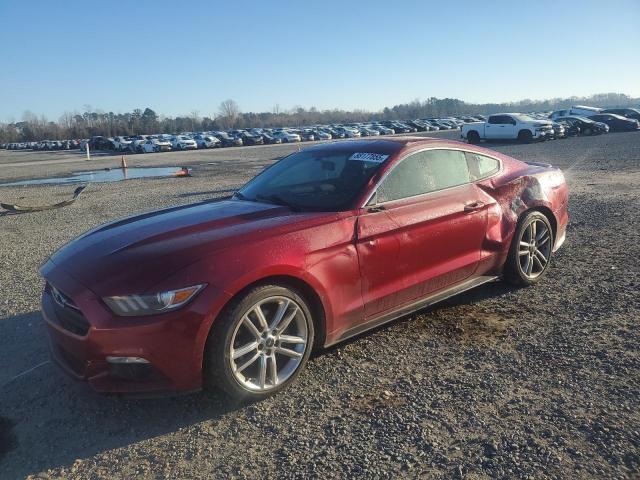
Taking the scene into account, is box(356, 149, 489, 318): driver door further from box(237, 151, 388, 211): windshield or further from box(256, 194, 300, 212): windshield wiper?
box(256, 194, 300, 212): windshield wiper

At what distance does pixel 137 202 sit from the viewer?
40.0 ft

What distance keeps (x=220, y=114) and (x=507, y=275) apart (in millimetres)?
165787

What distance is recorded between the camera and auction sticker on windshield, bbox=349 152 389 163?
4094 millimetres

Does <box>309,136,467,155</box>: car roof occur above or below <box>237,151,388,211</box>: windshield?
above

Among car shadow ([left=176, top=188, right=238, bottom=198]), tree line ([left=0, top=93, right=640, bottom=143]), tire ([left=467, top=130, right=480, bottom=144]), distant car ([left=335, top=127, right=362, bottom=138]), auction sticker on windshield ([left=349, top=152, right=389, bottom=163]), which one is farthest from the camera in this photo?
tree line ([left=0, top=93, right=640, bottom=143])

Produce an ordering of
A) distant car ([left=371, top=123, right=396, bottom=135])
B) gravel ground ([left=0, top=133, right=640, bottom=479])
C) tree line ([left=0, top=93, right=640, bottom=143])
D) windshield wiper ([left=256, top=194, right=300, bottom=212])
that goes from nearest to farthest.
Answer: gravel ground ([left=0, top=133, right=640, bottom=479]) < windshield wiper ([left=256, top=194, right=300, bottom=212]) < distant car ([left=371, top=123, right=396, bottom=135]) < tree line ([left=0, top=93, right=640, bottom=143])

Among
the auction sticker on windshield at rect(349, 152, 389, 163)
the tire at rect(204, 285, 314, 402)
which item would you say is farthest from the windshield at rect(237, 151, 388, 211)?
the tire at rect(204, 285, 314, 402)

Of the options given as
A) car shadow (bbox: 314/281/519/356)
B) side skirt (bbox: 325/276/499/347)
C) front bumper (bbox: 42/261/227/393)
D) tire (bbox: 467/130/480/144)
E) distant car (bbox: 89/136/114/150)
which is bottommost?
car shadow (bbox: 314/281/519/356)

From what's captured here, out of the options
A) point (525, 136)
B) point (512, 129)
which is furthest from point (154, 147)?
point (525, 136)

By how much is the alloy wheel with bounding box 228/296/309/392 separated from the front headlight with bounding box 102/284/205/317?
390 millimetres

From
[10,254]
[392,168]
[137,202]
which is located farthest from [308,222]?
[137,202]

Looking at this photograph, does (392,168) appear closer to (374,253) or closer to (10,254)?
(374,253)

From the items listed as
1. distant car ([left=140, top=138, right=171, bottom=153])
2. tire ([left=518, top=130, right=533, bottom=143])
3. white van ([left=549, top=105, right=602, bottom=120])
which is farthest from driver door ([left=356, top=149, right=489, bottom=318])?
distant car ([left=140, top=138, right=171, bottom=153])

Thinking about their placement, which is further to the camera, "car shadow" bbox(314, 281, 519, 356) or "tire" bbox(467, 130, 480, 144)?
"tire" bbox(467, 130, 480, 144)
